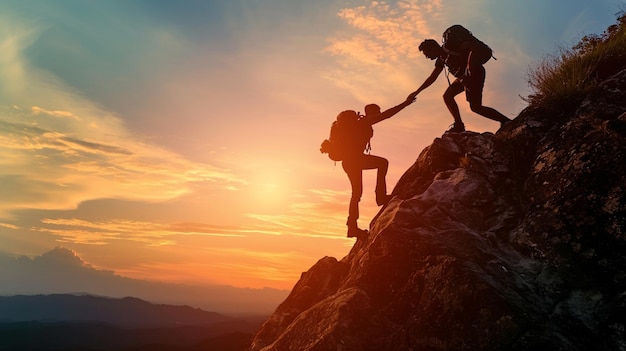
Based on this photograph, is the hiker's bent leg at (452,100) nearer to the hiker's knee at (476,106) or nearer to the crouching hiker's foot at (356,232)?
the hiker's knee at (476,106)

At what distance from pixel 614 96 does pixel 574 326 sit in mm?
6227

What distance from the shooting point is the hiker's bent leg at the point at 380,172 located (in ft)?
41.1

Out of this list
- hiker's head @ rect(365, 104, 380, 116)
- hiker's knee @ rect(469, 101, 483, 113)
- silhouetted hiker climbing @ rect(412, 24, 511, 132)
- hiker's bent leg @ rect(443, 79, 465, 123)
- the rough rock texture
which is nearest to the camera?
the rough rock texture

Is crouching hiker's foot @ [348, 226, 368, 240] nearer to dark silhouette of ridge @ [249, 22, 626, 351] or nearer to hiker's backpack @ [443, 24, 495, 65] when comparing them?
dark silhouette of ridge @ [249, 22, 626, 351]

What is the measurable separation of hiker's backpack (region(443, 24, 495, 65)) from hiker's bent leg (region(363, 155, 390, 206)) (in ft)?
12.3

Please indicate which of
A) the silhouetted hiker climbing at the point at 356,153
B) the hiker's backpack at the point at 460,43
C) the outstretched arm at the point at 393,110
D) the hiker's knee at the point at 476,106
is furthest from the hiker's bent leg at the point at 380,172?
the hiker's backpack at the point at 460,43

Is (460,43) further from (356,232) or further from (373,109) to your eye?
(356,232)

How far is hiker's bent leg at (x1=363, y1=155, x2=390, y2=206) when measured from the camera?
1254 centimetres

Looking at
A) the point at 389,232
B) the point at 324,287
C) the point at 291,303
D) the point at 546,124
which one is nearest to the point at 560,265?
the point at 389,232

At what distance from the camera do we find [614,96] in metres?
9.72

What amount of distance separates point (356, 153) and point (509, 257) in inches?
227

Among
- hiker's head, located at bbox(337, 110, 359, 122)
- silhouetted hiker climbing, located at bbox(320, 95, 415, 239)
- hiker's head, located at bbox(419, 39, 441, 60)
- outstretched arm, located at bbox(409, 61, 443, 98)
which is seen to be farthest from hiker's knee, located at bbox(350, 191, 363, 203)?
hiker's head, located at bbox(419, 39, 441, 60)

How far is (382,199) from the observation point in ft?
41.3

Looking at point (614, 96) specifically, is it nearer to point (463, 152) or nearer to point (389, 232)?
point (463, 152)
